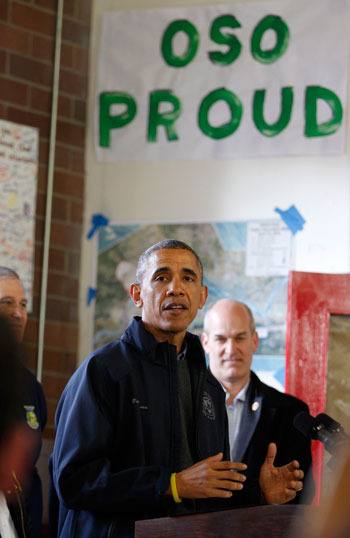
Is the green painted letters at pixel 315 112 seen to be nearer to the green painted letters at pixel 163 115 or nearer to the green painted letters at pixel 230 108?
the green painted letters at pixel 230 108

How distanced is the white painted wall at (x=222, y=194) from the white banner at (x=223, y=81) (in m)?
0.05

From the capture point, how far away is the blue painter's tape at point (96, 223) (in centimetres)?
547

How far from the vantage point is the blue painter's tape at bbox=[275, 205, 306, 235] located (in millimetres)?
5059

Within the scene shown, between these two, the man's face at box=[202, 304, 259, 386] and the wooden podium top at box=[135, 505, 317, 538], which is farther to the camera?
the man's face at box=[202, 304, 259, 386]

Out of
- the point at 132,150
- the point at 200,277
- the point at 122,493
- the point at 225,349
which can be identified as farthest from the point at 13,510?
the point at 132,150

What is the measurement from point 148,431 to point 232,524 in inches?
21.2

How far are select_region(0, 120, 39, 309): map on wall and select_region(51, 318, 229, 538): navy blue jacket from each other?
1.94 metres

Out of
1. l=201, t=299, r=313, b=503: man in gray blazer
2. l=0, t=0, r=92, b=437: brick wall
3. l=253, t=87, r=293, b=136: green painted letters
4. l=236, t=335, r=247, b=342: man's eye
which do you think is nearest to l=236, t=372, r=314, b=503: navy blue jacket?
l=201, t=299, r=313, b=503: man in gray blazer

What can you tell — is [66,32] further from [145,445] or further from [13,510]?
[13,510]

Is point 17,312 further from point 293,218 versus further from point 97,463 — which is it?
point 97,463

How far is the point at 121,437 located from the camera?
123 inches

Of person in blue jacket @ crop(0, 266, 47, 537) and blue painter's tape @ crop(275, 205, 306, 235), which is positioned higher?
blue painter's tape @ crop(275, 205, 306, 235)

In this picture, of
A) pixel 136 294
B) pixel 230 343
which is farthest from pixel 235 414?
pixel 136 294

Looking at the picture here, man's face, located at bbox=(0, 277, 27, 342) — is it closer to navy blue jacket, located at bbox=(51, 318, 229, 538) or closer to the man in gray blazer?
the man in gray blazer
